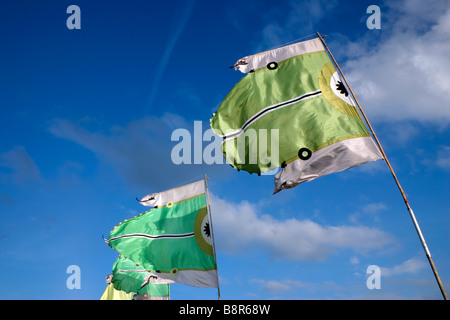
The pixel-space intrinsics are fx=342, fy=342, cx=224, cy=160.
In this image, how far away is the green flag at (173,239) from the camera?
19.6 metres

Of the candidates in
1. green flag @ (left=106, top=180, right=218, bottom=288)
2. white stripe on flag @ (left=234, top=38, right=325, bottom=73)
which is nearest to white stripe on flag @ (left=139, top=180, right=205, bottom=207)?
green flag @ (left=106, top=180, right=218, bottom=288)

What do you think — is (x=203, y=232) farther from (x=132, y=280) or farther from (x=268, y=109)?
(x=132, y=280)

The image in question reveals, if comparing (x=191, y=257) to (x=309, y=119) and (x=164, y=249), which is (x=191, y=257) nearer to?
(x=164, y=249)

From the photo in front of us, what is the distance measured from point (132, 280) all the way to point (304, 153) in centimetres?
2282

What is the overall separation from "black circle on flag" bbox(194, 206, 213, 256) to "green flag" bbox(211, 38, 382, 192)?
8687mm

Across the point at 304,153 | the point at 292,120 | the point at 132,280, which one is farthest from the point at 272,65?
the point at 132,280

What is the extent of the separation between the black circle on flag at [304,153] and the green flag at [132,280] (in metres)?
21.4

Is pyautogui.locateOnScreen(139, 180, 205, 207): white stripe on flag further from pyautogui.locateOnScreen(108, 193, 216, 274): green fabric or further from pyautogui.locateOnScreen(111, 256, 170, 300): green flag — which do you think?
pyautogui.locateOnScreen(111, 256, 170, 300): green flag

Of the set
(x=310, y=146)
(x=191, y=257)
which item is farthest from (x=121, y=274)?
(x=310, y=146)

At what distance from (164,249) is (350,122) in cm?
1454

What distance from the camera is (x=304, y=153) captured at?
11.1 m

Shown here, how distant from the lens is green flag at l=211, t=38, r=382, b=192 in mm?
10695
